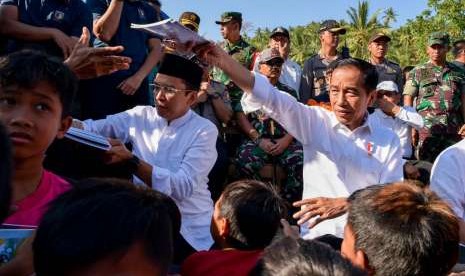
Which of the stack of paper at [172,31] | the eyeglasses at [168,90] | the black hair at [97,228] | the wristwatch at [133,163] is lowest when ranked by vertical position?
the wristwatch at [133,163]

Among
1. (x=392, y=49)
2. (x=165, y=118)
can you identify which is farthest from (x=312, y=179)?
(x=392, y=49)

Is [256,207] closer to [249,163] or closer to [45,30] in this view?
[45,30]

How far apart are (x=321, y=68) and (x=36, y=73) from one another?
4.68m

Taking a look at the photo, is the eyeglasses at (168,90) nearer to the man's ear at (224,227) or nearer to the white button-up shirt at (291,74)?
the man's ear at (224,227)

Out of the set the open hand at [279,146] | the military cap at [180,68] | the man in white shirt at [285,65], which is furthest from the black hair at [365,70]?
the man in white shirt at [285,65]

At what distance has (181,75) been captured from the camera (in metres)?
3.50

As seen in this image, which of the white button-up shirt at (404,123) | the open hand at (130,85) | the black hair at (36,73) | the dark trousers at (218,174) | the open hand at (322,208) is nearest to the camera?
the black hair at (36,73)

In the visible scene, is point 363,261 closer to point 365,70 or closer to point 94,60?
point 94,60

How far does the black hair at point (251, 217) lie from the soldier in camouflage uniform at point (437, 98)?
4.31m

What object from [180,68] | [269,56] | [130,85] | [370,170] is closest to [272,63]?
[269,56]

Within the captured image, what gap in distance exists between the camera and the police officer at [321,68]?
6121 mm

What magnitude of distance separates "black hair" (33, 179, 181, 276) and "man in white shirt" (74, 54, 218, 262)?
191cm

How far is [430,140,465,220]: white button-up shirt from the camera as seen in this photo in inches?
111

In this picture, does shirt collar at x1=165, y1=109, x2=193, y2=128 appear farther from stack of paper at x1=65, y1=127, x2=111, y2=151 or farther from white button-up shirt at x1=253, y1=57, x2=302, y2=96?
white button-up shirt at x1=253, y1=57, x2=302, y2=96
